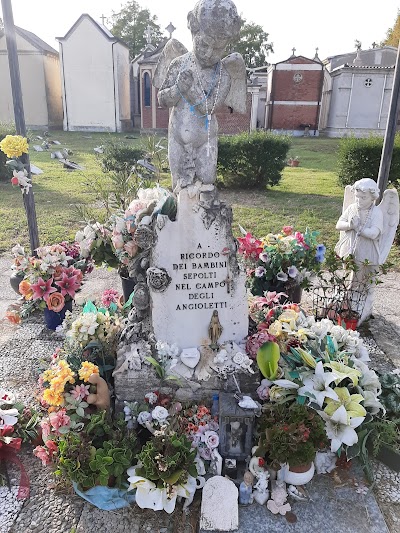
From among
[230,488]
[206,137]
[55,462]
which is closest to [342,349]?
[230,488]

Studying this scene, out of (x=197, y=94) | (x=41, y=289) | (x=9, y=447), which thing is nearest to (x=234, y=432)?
(x=9, y=447)

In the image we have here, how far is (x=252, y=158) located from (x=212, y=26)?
29.5 feet

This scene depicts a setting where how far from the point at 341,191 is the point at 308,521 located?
11.1 meters

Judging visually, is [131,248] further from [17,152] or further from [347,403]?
[17,152]

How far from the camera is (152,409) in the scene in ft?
10.4

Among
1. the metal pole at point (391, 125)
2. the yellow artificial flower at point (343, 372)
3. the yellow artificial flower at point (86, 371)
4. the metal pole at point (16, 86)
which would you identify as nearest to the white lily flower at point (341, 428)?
the yellow artificial flower at point (343, 372)

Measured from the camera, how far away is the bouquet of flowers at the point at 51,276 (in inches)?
178

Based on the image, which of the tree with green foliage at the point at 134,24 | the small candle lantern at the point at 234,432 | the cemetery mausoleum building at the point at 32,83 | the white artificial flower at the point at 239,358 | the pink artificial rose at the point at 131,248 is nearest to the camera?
the small candle lantern at the point at 234,432

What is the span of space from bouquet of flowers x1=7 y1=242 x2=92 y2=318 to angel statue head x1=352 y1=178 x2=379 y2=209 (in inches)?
115

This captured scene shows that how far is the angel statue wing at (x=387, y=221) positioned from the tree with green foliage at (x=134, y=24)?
145ft

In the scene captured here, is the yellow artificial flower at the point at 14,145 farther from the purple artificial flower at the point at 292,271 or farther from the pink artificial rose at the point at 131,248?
the purple artificial flower at the point at 292,271

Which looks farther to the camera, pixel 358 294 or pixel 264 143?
pixel 264 143

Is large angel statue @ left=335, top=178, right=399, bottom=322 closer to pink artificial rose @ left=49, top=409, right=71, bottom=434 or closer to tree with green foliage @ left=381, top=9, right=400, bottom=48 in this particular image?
pink artificial rose @ left=49, top=409, right=71, bottom=434

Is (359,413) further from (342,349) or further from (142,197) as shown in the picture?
(142,197)
